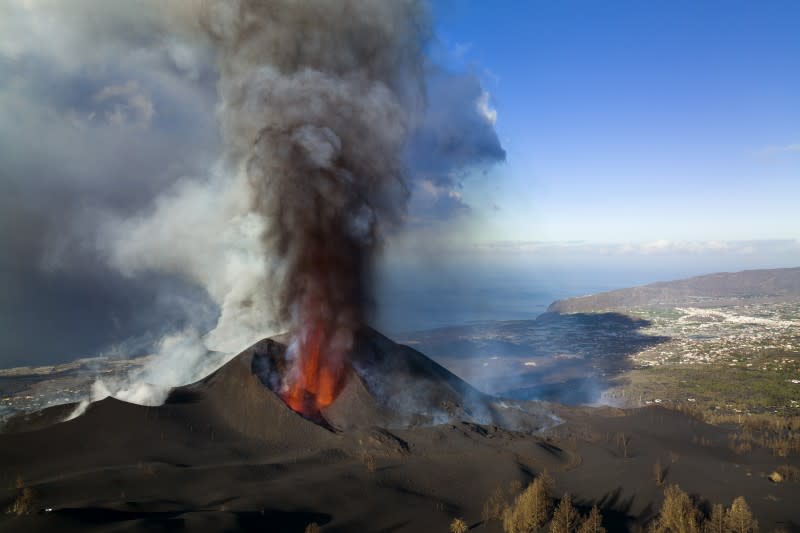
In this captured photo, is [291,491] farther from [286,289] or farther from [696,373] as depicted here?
[696,373]

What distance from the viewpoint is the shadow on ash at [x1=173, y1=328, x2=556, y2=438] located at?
80.7 feet

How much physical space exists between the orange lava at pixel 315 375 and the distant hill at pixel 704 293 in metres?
126

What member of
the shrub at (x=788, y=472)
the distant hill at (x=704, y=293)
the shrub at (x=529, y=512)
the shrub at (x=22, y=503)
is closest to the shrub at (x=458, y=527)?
the shrub at (x=529, y=512)

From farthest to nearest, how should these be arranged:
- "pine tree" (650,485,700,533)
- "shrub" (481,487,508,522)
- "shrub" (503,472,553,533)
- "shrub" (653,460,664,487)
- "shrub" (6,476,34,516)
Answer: "shrub" (653,460,664,487) → "shrub" (481,487,508,522) → "shrub" (503,472,553,533) → "pine tree" (650,485,700,533) → "shrub" (6,476,34,516)

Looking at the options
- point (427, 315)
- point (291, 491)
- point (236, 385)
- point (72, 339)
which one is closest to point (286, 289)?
point (236, 385)

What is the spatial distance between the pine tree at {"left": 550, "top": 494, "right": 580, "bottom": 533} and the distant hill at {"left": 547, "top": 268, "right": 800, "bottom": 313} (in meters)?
134

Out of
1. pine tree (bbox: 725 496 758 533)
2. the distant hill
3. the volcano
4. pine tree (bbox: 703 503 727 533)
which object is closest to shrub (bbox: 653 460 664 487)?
the volcano

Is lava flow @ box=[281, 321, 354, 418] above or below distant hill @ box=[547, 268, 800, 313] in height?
above

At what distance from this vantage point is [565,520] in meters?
14.8

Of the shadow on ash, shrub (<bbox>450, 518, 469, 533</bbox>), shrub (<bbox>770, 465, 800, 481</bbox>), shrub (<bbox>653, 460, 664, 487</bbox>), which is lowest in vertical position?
shrub (<bbox>770, 465, 800, 481</bbox>)

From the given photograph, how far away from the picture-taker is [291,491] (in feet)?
56.7

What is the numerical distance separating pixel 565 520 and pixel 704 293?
19379 cm

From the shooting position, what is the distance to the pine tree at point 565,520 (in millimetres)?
14519

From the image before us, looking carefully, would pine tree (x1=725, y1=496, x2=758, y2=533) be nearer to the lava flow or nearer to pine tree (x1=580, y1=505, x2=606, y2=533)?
pine tree (x1=580, y1=505, x2=606, y2=533)
